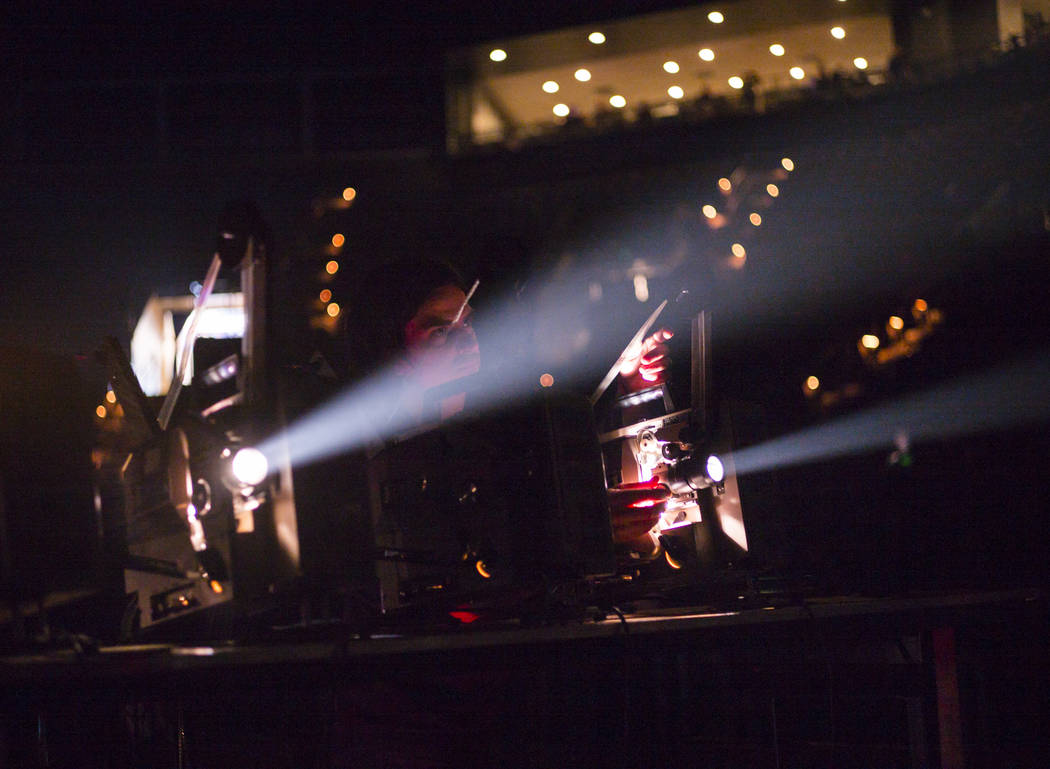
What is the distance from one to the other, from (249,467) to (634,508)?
1.42m

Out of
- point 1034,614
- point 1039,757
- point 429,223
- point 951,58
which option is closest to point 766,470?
point 1034,614

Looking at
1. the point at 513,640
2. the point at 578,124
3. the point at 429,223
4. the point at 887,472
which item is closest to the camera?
the point at 513,640

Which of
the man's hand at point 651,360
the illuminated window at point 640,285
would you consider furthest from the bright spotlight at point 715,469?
the illuminated window at point 640,285

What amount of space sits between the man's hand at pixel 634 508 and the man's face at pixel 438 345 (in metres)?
0.70

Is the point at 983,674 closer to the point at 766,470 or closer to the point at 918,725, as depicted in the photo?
the point at 918,725

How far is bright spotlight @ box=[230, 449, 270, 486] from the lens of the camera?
225 centimetres

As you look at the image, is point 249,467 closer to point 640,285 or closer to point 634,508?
point 634,508

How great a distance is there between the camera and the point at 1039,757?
3.38 metres

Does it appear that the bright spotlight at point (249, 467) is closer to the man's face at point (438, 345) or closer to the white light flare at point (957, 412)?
the man's face at point (438, 345)

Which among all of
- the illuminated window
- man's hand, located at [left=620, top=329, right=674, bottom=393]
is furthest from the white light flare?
the illuminated window

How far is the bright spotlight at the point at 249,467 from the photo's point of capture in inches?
88.4

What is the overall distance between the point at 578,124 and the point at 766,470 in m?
9.37

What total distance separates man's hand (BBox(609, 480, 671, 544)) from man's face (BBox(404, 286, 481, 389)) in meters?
0.70

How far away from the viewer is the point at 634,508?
3.11 meters
